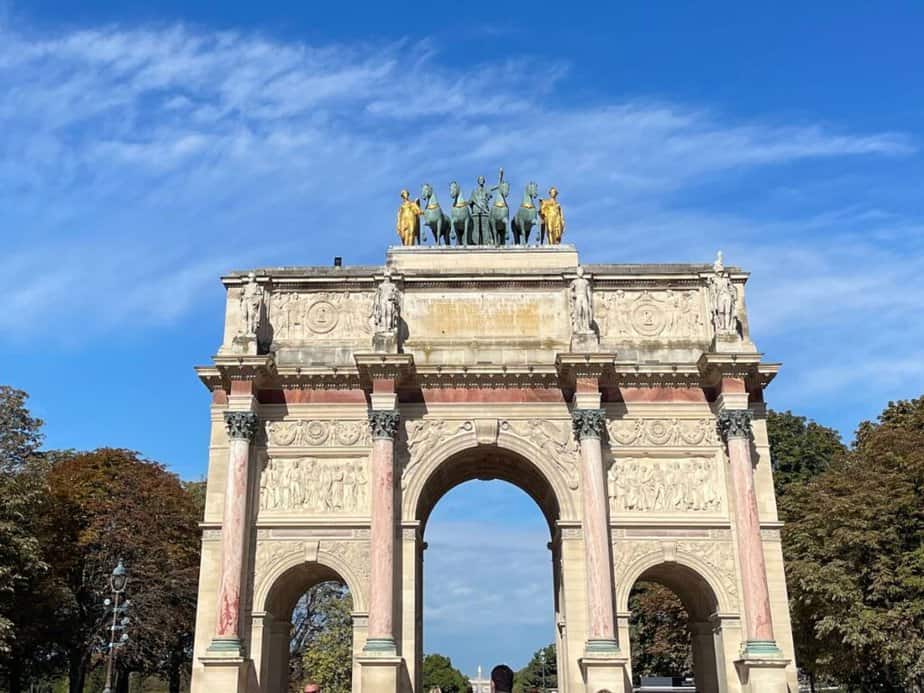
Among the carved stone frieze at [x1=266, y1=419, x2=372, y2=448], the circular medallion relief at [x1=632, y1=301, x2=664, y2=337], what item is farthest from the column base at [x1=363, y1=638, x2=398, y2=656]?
the circular medallion relief at [x1=632, y1=301, x2=664, y2=337]

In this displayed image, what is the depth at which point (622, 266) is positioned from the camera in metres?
30.0

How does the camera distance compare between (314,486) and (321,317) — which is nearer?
A: (314,486)

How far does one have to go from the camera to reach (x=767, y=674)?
24.9 metres

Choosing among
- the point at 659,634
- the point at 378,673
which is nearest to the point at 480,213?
the point at 378,673

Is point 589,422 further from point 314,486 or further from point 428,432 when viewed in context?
point 314,486

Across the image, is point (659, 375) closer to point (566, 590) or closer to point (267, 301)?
point (566, 590)

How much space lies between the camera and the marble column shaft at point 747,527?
25.5 metres

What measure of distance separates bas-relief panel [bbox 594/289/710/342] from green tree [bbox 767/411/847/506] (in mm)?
24296

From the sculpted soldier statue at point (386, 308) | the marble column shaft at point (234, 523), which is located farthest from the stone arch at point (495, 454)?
the marble column shaft at point (234, 523)

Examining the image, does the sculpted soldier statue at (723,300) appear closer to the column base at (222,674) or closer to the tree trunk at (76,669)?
the column base at (222,674)

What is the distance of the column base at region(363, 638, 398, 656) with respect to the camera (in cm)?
2494

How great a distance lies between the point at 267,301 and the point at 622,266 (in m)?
11.2

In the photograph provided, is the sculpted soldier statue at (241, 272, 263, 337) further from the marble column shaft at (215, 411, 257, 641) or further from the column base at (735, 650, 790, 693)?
the column base at (735, 650, 790, 693)

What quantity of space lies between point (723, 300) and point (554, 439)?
662cm
